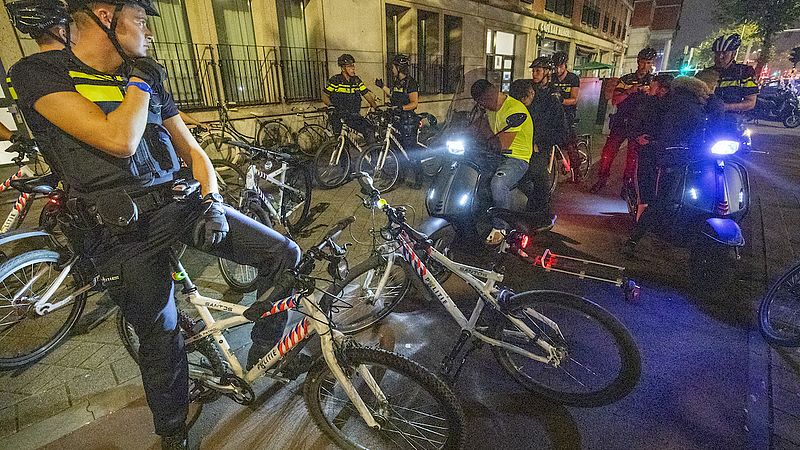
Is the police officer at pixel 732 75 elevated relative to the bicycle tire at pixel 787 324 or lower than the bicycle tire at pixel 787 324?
elevated

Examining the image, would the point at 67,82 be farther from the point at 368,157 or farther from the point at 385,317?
the point at 368,157

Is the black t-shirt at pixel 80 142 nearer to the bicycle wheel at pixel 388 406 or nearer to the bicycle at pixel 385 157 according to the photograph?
the bicycle wheel at pixel 388 406

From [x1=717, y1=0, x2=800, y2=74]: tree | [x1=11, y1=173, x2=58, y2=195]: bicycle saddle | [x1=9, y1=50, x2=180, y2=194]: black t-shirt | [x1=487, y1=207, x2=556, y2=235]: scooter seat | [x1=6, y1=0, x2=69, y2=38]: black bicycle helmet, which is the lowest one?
[x1=487, y1=207, x2=556, y2=235]: scooter seat

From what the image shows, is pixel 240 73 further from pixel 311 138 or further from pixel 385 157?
pixel 385 157

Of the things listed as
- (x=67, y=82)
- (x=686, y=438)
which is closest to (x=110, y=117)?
(x=67, y=82)

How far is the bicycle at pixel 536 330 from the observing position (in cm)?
222


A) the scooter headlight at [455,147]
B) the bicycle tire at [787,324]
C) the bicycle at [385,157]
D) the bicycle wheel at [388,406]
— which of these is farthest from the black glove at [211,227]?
the bicycle at [385,157]

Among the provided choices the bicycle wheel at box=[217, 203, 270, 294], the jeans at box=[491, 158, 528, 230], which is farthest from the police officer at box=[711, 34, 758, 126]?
the bicycle wheel at box=[217, 203, 270, 294]

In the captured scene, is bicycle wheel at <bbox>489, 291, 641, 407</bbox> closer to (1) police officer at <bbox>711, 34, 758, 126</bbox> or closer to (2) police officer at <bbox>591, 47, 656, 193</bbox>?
(2) police officer at <bbox>591, 47, 656, 193</bbox>

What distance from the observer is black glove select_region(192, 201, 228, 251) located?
1871 mm

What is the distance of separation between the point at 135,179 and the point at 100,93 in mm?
417

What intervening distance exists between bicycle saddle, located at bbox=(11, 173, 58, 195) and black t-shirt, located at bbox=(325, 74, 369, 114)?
466 centimetres

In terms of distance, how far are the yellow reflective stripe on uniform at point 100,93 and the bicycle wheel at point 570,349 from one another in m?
2.42

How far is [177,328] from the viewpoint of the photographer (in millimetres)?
2029
